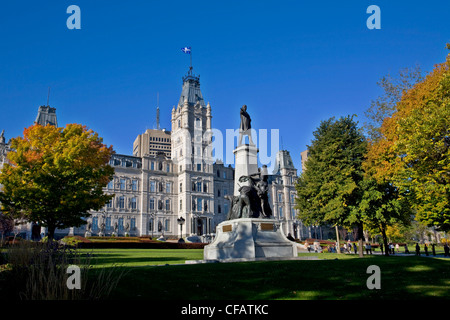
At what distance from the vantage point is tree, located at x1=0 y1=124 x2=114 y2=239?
80.8 feet

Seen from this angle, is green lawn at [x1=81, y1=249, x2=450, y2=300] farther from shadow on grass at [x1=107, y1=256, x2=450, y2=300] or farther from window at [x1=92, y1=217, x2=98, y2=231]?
window at [x1=92, y1=217, x2=98, y2=231]

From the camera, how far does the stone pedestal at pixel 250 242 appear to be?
17.4 metres

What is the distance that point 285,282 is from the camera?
10.4 meters

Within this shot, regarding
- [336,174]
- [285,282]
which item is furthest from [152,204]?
[285,282]

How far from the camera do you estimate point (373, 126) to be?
31328 millimetres

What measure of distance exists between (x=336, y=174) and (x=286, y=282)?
24.3 meters

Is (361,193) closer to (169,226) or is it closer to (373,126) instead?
(373,126)

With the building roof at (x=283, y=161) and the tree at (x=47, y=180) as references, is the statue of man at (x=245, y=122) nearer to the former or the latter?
the tree at (x=47, y=180)

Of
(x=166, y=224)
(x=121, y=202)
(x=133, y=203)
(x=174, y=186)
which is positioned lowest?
(x=166, y=224)

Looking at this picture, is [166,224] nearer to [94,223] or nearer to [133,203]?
[133,203]

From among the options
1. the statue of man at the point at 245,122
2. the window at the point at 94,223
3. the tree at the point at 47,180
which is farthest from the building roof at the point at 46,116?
the statue of man at the point at 245,122

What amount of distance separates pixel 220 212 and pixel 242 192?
6221 cm

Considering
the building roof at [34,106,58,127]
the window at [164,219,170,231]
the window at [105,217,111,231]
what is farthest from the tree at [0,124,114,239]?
the window at [164,219,170,231]
